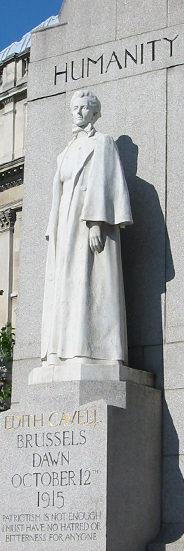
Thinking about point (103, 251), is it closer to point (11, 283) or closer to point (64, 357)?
point (64, 357)

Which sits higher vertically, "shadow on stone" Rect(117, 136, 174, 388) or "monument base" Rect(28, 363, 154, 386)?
"shadow on stone" Rect(117, 136, 174, 388)

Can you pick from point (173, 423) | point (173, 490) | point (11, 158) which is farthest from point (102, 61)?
point (11, 158)

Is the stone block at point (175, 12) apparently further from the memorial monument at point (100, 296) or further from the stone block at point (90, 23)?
the stone block at point (90, 23)

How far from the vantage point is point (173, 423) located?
1353 centimetres

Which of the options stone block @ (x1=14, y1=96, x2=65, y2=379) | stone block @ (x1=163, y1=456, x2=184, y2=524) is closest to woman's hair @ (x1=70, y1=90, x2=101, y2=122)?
stone block @ (x1=14, y1=96, x2=65, y2=379)

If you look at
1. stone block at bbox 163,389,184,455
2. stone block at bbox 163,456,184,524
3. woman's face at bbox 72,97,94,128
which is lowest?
stone block at bbox 163,456,184,524

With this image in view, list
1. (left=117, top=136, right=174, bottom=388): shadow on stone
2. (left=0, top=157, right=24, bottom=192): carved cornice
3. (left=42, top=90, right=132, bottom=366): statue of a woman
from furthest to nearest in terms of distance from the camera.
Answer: (left=0, top=157, right=24, bottom=192): carved cornice
(left=117, top=136, right=174, bottom=388): shadow on stone
(left=42, top=90, right=132, bottom=366): statue of a woman

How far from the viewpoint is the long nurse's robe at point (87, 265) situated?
13195 millimetres

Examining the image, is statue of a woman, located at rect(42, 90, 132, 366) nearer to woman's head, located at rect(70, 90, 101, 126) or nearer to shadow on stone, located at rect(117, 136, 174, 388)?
woman's head, located at rect(70, 90, 101, 126)

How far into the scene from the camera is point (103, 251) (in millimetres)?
13508

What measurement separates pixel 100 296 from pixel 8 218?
37.3m

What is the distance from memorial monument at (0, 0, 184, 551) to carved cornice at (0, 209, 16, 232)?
3419 centimetres

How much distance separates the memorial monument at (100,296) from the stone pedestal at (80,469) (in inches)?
0.6

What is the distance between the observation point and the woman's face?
1412cm
